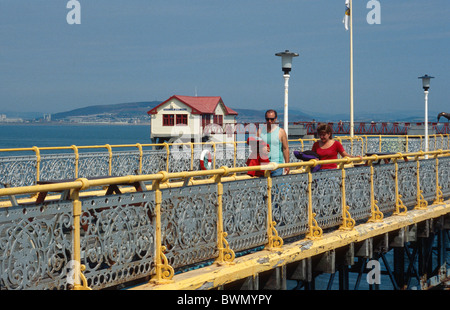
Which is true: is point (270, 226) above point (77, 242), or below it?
below

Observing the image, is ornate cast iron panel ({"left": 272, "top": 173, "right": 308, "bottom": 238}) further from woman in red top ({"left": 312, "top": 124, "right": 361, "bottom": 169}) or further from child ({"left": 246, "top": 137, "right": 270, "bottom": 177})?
woman in red top ({"left": 312, "top": 124, "right": 361, "bottom": 169})

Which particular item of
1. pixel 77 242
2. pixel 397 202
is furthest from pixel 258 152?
pixel 77 242

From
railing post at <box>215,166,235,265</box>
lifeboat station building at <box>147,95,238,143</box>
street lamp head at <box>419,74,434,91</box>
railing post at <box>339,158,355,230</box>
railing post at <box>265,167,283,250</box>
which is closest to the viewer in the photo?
railing post at <box>215,166,235,265</box>

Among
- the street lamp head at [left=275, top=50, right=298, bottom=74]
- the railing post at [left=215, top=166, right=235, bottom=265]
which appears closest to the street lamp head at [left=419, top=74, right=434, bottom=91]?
the street lamp head at [left=275, top=50, right=298, bottom=74]

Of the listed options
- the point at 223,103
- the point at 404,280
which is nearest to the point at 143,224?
the point at 404,280

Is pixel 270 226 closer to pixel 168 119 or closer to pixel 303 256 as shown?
pixel 303 256

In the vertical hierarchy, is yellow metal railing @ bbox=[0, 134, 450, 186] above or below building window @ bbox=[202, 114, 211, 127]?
below

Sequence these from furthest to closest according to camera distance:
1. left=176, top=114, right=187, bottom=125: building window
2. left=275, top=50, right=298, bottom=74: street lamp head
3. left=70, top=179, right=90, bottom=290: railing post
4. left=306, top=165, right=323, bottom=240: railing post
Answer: left=176, top=114, right=187, bottom=125: building window, left=275, top=50, right=298, bottom=74: street lamp head, left=306, top=165, right=323, bottom=240: railing post, left=70, top=179, right=90, bottom=290: railing post

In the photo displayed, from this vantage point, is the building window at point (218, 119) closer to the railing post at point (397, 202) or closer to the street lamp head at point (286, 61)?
the street lamp head at point (286, 61)

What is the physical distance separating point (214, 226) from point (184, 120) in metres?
65.7

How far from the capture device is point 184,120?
7250 cm

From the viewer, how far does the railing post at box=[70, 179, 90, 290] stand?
17.7 ft

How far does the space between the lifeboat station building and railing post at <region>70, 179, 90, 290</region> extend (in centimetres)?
6394

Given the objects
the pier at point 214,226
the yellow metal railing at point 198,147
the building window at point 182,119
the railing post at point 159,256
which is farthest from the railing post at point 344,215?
the building window at point 182,119
